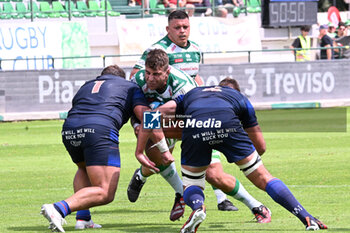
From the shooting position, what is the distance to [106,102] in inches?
350

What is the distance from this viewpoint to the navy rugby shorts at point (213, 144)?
8.19 meters

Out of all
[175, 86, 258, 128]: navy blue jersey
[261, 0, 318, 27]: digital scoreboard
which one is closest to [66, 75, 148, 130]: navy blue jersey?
[175, 86, 258, 128]: navy blue jersey

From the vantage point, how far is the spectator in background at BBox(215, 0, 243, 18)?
1343 inches

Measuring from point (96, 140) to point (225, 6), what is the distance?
26.4 m

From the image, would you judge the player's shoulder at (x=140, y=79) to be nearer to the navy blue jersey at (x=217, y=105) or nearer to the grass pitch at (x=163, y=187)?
the navy blue jersey at (x=217, y=105)

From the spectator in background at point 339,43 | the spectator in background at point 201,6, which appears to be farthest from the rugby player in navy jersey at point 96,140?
the spectator in background at point 201,6

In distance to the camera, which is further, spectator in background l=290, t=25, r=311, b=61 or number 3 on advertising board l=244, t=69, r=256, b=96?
spectator in background l=290, t=25, r=311, b=61

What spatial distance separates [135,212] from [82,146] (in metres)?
1.87

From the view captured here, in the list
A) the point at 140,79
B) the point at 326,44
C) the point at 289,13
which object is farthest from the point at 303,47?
the point at 140,79

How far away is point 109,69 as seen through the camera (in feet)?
31.3

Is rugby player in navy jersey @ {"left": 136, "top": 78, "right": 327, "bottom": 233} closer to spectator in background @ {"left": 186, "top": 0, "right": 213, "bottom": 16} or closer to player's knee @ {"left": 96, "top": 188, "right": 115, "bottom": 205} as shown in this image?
player's knee @ {"left": 96, "top": 188, "right": 115, "bottom": 205}

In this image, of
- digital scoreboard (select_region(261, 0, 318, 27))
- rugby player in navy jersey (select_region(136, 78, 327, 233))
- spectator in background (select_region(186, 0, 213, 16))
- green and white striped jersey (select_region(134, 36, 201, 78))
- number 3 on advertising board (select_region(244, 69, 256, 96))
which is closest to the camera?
rugby player in navy jersey (select_region(136, 78, 327, 233))

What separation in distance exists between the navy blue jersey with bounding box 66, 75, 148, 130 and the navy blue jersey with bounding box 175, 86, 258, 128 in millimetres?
653

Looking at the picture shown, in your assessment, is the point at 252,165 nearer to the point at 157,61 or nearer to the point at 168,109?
the point at 168,109
